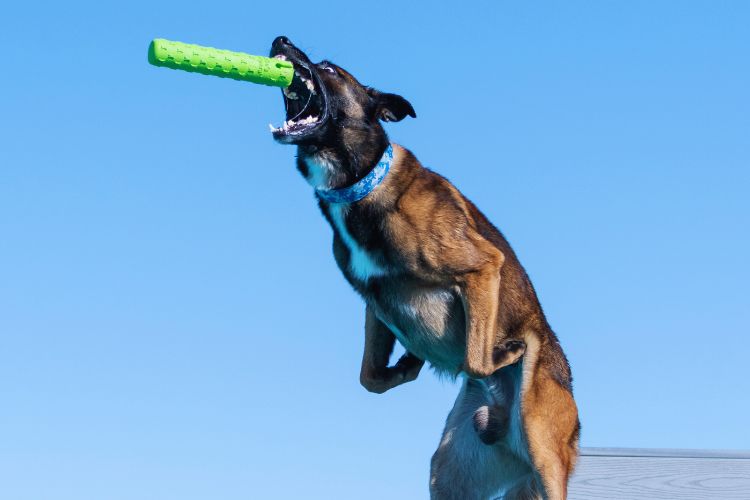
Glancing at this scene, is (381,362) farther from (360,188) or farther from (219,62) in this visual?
(219,62)

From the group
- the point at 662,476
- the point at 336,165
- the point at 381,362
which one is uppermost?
the point at 336,165

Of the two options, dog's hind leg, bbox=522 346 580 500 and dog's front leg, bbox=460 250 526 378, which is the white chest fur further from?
dog's hind leg, bbox=522 346 580 500

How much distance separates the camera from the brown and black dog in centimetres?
659

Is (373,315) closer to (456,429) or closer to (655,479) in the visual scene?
(456,429)

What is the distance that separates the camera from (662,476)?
8.05 m

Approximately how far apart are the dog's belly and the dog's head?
712 mm

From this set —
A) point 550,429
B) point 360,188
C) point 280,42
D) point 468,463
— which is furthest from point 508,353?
point 280,42

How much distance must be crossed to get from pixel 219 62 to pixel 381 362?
2.15 m

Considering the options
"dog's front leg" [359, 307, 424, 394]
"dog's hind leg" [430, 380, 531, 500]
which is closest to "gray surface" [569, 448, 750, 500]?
"dog's hind leg" [430, 380, 531, 500]

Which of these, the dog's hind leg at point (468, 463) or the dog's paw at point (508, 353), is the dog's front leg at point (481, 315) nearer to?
the dog's paw at point (508, 353)

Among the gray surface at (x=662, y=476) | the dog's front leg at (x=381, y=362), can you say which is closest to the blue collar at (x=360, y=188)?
the dog's front leg at (x=381, y=362)

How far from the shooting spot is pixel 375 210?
6602 millimetres

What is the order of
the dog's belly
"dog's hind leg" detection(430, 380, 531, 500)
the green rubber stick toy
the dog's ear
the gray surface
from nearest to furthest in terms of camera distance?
the green rubber stick toy
the dog's belly
the dog's ear
"dog's hind leg" detection(430, 380, 531, 500)
the gray surface

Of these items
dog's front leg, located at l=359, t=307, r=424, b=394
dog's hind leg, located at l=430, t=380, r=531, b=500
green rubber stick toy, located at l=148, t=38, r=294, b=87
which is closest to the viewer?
green rubber stick toy, located at l=148, t=38, r=294, b=87
